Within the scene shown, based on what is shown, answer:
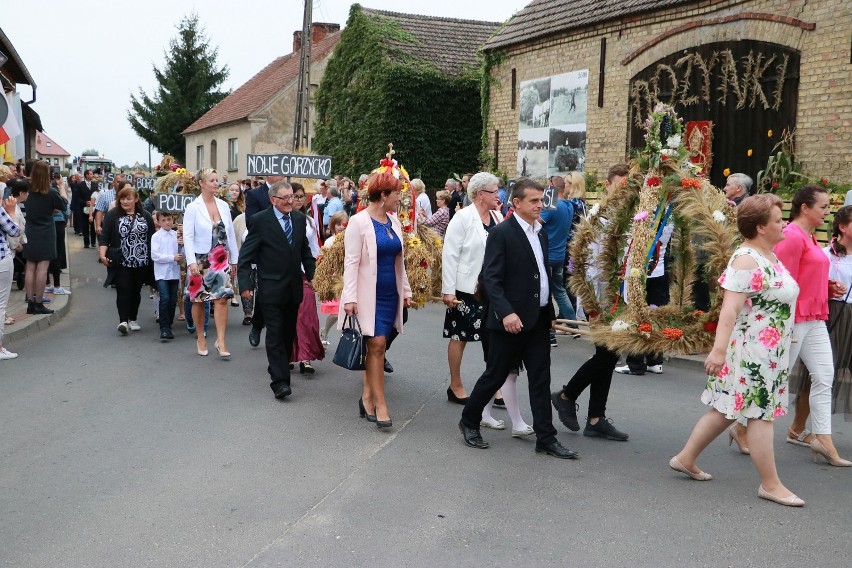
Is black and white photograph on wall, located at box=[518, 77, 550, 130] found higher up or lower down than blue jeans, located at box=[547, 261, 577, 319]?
higher up

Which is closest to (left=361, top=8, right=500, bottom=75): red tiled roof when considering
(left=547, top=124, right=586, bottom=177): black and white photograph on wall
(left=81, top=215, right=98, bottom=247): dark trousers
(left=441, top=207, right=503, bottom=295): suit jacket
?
(left=547, top=124, right=586, bottom=177): black and white photograph on wall

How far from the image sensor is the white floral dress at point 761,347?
16.7 ft

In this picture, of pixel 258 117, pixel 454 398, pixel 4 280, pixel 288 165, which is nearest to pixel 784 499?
pixel 454 398

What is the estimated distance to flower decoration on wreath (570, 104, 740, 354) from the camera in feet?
18.5

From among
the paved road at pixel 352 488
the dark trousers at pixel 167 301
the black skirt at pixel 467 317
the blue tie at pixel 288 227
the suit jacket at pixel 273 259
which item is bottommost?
the paved road at pixel 352 488

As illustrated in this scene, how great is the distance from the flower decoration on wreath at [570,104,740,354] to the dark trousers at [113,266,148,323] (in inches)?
273

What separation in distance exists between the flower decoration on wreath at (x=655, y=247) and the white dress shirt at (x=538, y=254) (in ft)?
1.06

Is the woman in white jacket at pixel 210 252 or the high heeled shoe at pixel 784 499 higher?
the woman in white jacket at pixel 210 252

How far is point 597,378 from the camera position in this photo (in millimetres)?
6508

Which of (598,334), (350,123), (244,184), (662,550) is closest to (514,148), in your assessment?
(244,184)

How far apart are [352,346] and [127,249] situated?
18.5ft

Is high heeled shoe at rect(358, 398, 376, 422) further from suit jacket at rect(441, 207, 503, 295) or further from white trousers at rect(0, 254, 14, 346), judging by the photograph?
white trousers at rect(0, 254, 14, 346)

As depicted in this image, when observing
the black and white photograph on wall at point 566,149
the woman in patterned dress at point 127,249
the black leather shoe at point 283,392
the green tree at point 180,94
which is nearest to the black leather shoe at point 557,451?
the black leather shoe at point 283,392

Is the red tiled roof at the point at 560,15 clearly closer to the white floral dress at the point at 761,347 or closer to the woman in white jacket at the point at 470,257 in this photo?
the woman in white jacket at the point at 470,257
